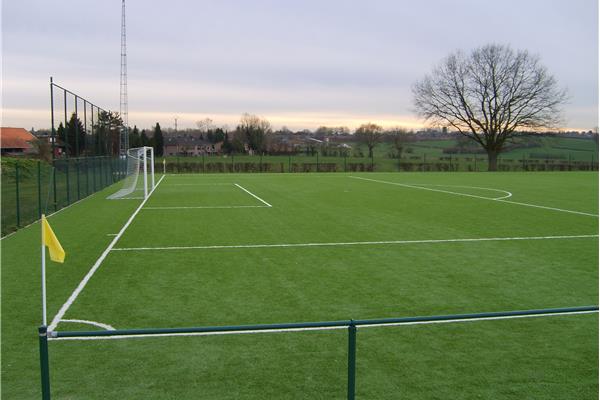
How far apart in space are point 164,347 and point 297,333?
1525mm

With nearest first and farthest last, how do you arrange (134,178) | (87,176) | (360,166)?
(87,176) → (134,178) → (360,166)

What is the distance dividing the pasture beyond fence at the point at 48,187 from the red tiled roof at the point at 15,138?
3135cm

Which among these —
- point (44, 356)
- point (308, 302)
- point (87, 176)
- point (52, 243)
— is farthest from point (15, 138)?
point (44, 356)

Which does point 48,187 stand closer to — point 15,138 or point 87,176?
point 87,176

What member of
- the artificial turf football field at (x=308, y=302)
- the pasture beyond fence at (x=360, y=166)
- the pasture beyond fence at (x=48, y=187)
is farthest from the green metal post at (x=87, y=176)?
the pasture beyond fence at (x=360, y=166)

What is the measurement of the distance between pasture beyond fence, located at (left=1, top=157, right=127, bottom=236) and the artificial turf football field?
5.72 feet

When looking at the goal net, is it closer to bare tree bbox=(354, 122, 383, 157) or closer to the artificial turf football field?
the artificial turf football field

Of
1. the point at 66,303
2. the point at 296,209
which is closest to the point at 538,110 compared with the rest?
the point at 296,209

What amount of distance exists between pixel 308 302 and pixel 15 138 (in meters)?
65.8

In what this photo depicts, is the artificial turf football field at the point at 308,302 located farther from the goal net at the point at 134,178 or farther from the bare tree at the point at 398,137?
the bare tree at the point at 398,137

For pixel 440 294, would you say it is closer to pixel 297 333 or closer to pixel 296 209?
pixel 297 333

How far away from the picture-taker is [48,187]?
1848cm

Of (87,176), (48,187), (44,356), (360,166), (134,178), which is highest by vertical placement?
(360,166)

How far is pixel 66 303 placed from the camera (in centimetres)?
780
